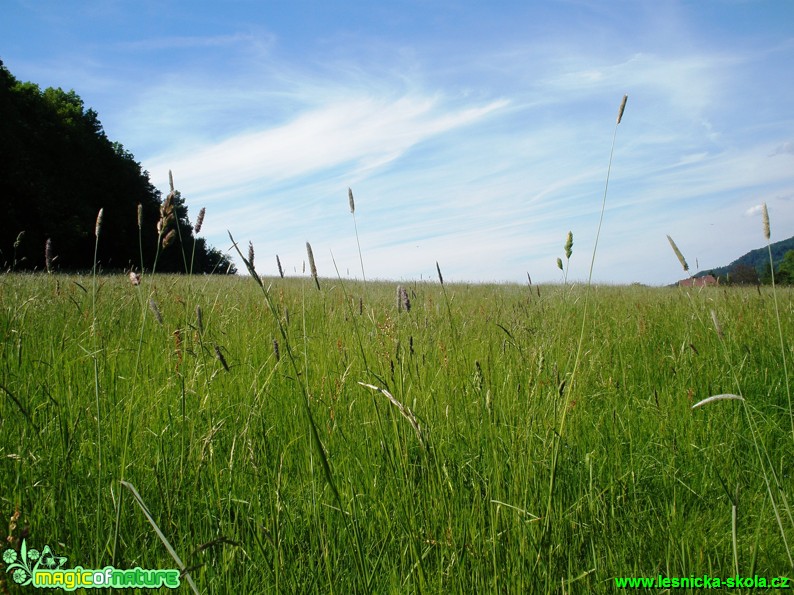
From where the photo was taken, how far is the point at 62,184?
73.0 ft

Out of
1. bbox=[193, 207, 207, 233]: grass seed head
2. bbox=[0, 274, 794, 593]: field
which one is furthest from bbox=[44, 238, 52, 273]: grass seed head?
bbox=[193, 207, 207, 233]: grass seed head

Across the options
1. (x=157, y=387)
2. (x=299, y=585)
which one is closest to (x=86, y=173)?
(x=157, y=387)

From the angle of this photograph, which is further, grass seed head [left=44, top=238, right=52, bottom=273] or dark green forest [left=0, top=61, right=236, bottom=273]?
dark green forest [left=0, top=61, right=236, bottom=273]

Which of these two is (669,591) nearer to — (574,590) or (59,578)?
(574,590)

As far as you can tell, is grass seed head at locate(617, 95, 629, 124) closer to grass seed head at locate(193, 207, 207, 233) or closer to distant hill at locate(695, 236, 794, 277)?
distant hill at locate(695, 236, 794, 277)

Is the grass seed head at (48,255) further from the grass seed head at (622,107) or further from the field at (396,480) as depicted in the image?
the grass seed head at (622,107)

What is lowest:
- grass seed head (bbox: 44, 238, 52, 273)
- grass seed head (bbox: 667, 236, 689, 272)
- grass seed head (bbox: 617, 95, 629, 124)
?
grass seed head (bbox: 667, 236, 689, 272)

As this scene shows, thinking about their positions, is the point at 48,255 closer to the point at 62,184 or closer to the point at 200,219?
the point at 200,219

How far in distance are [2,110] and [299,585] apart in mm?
25069

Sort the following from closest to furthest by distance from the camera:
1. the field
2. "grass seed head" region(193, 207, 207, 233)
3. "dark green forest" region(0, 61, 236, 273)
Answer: the field, "grass seed head" region(193, 207, 207, 233), "dark green forest" region(0, 61, 236, 273)

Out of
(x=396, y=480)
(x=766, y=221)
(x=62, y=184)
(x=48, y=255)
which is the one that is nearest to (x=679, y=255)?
(x=766, y=221)

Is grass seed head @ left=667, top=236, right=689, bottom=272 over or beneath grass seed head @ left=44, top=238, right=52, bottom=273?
beneath

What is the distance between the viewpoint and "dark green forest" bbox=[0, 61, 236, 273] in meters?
19.2

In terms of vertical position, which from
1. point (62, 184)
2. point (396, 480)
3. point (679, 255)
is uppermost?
point (62, 184)
